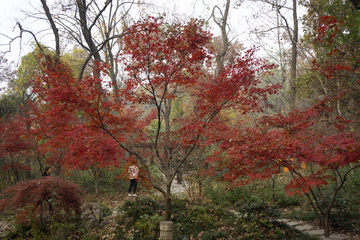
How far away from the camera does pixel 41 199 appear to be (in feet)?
16.5

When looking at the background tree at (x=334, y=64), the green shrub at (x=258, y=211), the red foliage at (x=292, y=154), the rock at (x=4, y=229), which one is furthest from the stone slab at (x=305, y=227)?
the rock at (x=4, y=229)

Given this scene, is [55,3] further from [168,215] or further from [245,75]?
[168,215]

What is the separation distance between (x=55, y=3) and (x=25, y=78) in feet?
20.1

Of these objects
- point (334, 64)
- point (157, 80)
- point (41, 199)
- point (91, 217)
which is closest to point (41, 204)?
point (41, 199)

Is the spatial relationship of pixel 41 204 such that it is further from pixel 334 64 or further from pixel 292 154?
pixel 334 64

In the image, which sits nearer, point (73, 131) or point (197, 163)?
point (73, 131)

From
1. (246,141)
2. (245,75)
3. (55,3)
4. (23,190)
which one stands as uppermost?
(55,3)

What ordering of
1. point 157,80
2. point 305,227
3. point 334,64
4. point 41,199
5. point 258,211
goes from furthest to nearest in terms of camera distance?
point 334,64, point 41,199, point 305,227, point 258,211, point 157,80

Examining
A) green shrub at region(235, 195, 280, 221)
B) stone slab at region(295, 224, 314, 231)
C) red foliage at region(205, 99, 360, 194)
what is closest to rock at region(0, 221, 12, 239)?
red foliage at region(205, 99, 360, 194)

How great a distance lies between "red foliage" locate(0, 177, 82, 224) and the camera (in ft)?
16.0

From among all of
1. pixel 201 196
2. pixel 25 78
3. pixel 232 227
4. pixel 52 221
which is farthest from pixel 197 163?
pixel 25 78

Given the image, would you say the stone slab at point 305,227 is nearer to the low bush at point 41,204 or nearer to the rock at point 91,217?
the rock at point 91,217

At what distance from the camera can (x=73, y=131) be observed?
518 centimetres

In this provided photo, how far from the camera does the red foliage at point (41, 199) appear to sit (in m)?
4.88
